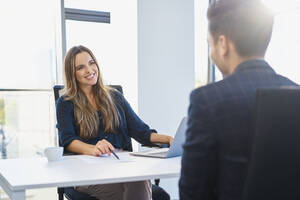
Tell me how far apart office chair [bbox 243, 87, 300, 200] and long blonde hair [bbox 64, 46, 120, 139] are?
1380 mm

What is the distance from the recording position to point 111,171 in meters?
1.31

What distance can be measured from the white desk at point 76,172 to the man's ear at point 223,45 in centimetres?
56

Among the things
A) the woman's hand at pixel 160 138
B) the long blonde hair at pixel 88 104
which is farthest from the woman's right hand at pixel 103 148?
the woman's hand at pixel 160 138

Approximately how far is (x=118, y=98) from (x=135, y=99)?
0.90 meters

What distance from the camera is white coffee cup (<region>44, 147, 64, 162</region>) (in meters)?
1.58

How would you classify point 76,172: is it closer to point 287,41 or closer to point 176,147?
point 176,147

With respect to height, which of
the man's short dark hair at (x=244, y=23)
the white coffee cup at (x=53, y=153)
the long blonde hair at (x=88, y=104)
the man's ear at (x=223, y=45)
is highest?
the man's short dark hair at (x=244, y=23)

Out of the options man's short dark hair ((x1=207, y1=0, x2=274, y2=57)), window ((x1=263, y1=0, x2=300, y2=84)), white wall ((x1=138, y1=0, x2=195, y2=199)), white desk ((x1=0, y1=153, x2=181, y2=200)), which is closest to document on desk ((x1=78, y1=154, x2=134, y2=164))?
white desk ((x1=0, y1=153, x2=181, y2=200))

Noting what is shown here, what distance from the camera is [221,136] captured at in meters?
0.77

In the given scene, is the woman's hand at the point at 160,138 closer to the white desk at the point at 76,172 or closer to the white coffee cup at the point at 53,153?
the white desk at the point at 76,172

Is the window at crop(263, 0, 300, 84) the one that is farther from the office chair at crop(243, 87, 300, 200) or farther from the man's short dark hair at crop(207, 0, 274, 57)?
the office chair at crop(243, 87, 300, 200)

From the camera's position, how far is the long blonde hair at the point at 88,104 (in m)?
2.02

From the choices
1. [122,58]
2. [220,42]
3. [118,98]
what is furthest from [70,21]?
[220,42]

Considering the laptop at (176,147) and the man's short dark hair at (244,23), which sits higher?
the man's short dark hair at (244,23)
